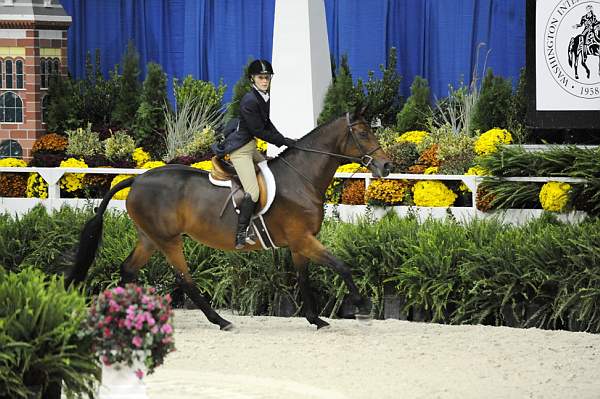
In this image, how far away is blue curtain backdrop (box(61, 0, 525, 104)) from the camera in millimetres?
16281

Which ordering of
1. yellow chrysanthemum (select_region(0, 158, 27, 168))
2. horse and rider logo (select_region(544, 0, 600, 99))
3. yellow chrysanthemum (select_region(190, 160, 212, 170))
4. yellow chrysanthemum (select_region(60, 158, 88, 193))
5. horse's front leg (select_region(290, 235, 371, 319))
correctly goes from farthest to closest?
yellow chrysanthemum (select_region(0, 158, 27, 168)) < yellow chrysanthemum (select_region(60, 158, 88, 193)) < yellow chrysanthemum (select_region(190, 160, 212, 170)) < horse and rider logo (select_region(544, 0, 600, 99)) < horse's front leg (select_region(290, 235, 371, 319))

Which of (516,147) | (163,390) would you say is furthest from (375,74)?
(163,390)

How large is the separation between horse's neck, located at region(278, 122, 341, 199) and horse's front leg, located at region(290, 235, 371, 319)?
1.48ft

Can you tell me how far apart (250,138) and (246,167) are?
26 centimetres

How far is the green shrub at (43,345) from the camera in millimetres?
7148

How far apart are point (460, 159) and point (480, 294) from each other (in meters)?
2.92

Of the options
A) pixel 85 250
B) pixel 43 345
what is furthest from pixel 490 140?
pixel 43 345

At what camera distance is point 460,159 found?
14000mm

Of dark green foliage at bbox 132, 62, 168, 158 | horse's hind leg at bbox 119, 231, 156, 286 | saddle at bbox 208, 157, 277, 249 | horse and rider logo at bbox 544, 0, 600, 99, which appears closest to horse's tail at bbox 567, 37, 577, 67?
horse and rider logo at bbox 544, 0, 600, 99

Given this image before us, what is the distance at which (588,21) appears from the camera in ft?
45.3

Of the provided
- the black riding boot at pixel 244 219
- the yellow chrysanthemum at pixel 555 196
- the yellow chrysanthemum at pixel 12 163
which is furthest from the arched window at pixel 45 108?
the yellow chrysanthemum at pixel 555 196

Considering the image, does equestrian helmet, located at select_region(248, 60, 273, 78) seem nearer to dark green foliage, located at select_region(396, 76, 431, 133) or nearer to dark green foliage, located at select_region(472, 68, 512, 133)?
dark green foliage, located at select_region(472, 68, 512, 133)

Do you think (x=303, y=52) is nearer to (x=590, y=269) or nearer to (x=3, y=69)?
(x=3, y=69)

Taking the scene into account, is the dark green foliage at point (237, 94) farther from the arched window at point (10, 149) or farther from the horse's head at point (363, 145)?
the horse's head at point (363, 145)
